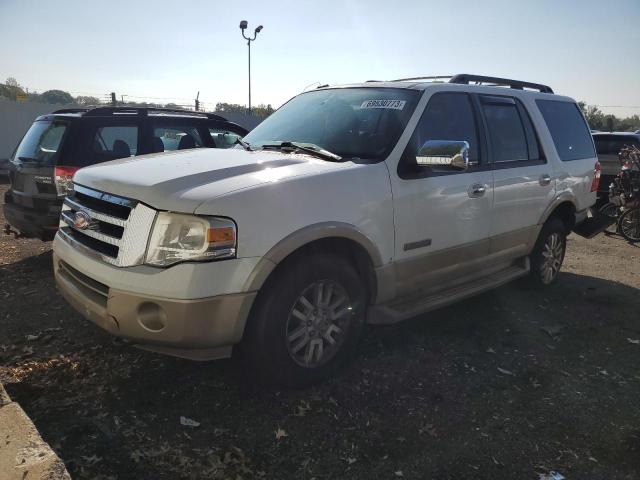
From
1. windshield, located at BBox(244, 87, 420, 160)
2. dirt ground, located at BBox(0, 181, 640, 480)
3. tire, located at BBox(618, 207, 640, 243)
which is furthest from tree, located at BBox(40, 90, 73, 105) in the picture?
tire, located at BBox(618, 207, 640, 243)

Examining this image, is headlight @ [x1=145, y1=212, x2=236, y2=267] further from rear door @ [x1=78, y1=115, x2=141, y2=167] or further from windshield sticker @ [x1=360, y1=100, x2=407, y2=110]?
rear door @ [x1=78, y1=115, x2=141, y2=167]

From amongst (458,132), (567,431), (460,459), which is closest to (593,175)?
(458,132)

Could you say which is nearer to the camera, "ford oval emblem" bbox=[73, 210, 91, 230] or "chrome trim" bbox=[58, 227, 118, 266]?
"chrome trim" bbox=[58, 227, 118, 266]

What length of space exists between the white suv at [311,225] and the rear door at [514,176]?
2cm

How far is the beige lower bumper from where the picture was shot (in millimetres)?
2574

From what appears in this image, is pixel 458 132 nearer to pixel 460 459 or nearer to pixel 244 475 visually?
pixel 460 459

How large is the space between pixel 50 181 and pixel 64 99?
20.9 metres

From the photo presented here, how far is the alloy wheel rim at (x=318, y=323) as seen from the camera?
3.05 metres

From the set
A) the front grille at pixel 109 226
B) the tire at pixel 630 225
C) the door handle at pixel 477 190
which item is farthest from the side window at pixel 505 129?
the tire at pixel 630 225

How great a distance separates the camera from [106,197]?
294 centimetres

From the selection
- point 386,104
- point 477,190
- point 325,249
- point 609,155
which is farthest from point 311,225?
point 609,155

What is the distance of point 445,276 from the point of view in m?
3.97

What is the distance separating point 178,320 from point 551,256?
173 inches

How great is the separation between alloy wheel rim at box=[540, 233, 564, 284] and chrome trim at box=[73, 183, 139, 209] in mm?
4240
